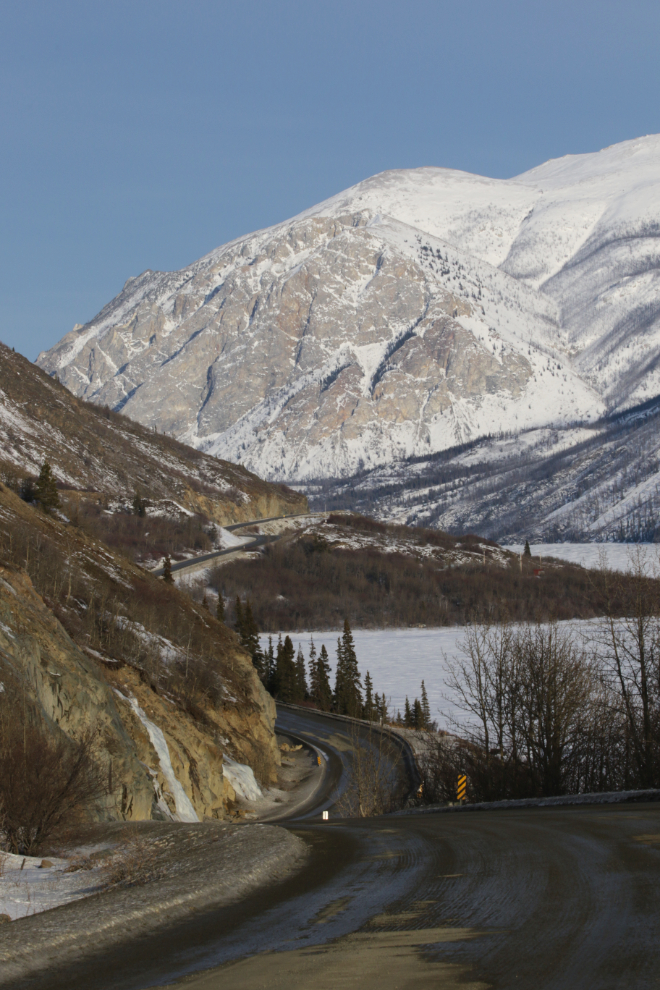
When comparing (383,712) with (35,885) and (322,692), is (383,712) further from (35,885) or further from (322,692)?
(35,885)

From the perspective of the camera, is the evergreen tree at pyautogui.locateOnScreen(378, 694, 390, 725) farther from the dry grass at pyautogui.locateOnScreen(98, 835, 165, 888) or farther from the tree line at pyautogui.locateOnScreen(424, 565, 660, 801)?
the dry grass at pyautogui.locateOnScreen(98, 835, 165, 888)

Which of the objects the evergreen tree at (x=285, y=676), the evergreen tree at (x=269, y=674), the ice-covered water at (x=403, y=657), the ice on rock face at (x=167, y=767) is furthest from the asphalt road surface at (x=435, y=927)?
the evergreen tree at (x=269, y=674)

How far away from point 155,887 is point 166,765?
2379cm

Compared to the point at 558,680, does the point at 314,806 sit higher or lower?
lower

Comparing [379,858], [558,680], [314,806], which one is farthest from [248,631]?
[379,858]

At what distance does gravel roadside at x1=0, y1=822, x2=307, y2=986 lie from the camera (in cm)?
793

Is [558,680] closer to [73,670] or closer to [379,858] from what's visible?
[73,670]

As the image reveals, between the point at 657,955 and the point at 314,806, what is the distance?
49.4m

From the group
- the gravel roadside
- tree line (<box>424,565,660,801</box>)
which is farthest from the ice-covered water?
the gravel roadside

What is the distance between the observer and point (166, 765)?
32781 millimetres

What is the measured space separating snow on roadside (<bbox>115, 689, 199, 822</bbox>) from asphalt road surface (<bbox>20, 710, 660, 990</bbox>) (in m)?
20.1

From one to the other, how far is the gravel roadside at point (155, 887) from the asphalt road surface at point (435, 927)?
0.30 meters

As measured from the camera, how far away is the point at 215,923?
8883 mm

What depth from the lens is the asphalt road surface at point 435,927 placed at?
6836 mm
